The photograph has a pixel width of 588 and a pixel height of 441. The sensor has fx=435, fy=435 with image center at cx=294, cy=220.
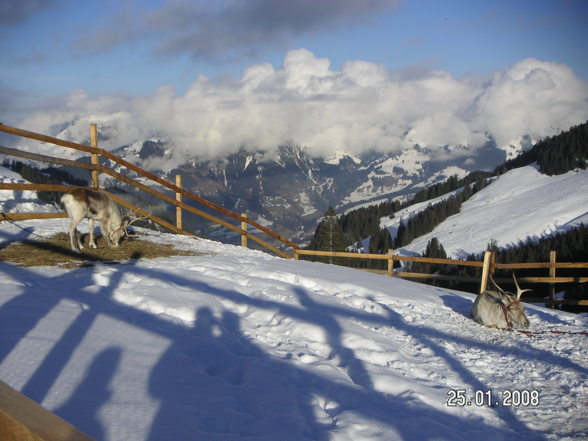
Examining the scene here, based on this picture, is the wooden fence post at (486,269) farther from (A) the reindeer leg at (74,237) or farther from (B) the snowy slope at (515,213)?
(B) the snowy slope at (515,213)

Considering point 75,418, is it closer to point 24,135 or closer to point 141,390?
point 141,390

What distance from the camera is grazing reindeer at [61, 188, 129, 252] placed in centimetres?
963

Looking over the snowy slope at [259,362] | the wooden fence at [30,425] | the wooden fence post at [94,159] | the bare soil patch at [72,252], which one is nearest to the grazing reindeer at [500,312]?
the snowy slope at [259,362]

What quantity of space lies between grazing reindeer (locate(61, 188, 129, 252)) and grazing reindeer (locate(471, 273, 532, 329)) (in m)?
8.29

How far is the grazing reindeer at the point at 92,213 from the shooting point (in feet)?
31.6

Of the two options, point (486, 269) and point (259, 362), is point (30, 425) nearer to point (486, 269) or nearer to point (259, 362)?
point (259, 362)

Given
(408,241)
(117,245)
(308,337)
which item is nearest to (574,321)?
(308,337)

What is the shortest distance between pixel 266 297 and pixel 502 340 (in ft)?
12.9

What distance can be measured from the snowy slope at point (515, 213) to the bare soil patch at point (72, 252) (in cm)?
5251

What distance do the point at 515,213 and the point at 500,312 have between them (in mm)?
65537

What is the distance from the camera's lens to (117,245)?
1064 cm

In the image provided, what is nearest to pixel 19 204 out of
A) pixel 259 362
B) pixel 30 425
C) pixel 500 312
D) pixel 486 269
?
pixel 486 269

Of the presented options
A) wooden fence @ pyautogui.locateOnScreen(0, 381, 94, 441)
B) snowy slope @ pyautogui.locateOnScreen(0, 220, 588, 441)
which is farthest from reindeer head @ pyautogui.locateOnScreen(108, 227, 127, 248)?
wooden fence @ pyautogui.locateOnScreen(0, 381, 94, 441)

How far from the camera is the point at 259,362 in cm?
472
